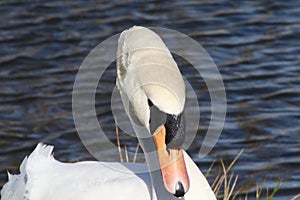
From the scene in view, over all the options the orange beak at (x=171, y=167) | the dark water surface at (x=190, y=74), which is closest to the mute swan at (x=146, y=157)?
the orange beak at (x=171, y=167)

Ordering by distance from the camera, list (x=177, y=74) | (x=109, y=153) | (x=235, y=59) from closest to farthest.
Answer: (x=177, y=74) → (x=109, y=153) → (x=235, y=59)

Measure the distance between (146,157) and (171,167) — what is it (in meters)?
0.42

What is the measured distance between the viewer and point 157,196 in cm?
507

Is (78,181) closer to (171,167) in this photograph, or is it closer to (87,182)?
(87,182)

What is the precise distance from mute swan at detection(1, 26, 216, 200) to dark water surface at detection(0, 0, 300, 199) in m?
2.58

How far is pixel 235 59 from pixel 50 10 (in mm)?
2329

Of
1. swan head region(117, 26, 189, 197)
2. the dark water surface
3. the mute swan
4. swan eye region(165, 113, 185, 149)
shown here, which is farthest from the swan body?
the dark water surface

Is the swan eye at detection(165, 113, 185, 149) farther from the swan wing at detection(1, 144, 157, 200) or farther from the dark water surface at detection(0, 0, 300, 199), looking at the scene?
the dark water surface at detection(0, 0, 300, 199)

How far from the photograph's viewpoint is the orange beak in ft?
15.3

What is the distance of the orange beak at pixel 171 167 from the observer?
468 cm

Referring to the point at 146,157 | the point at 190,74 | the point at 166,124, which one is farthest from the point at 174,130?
the point at 190,74

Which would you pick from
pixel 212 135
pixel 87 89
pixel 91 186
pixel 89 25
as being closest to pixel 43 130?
pixel 87 89

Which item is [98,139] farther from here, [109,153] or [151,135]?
[151,135]

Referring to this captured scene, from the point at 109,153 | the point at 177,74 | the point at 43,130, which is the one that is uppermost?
the point at 177,74
